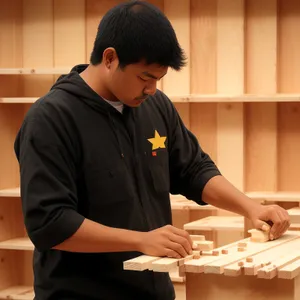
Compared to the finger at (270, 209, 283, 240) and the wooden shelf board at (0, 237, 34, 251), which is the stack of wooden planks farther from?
the wooden shelf board at (0, 237, 34, 251)

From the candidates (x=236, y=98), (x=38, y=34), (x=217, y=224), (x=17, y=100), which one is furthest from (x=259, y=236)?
(x=38, y=34)

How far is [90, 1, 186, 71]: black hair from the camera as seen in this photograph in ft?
7.35

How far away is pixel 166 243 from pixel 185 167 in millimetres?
613

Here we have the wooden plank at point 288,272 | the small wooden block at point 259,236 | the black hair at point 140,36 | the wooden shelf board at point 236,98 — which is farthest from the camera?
the wooden shelf board at point 236,98

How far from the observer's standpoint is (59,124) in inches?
90.1

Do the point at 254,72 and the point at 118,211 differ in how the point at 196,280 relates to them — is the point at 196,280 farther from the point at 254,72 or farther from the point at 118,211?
the point at 254,72

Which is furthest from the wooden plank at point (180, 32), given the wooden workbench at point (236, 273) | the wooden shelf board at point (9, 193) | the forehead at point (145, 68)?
the wooden workbench at point (236, 273)

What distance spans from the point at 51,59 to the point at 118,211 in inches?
116

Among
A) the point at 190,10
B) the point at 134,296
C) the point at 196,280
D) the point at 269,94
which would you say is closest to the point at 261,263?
the point at 196,280

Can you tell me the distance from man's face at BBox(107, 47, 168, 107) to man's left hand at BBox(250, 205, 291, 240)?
574mm

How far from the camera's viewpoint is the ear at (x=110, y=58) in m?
2.29

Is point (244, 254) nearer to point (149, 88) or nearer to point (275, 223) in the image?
point (275, 223)

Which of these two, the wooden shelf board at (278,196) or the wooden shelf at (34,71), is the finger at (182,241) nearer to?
the wooden shelf board at (278,196)

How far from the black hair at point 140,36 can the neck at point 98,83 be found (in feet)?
0.41
